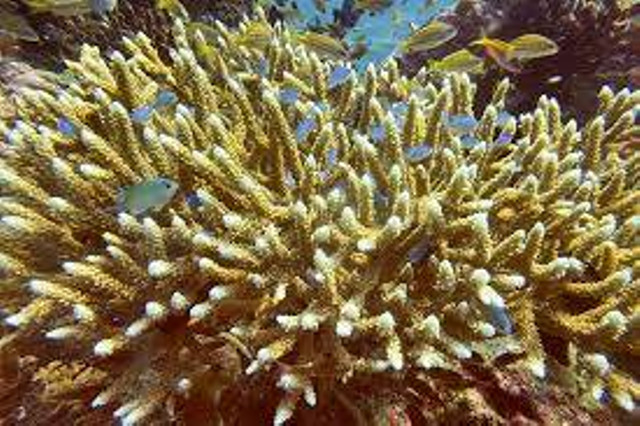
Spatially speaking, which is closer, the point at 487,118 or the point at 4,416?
the point at 4,416

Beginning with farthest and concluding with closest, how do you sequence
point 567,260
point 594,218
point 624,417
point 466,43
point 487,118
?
point 466,43 → point 487,118 → point 594,218 → point 624,417 → point 567,260

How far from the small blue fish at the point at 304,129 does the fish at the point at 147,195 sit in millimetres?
685

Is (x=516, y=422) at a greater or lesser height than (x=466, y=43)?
greater

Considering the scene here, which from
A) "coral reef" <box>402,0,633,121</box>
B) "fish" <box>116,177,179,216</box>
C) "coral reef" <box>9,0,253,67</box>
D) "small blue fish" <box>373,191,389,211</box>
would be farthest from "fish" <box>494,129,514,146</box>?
"coral reef" <box>9,0,253,67</box>

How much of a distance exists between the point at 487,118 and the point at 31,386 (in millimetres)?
2400

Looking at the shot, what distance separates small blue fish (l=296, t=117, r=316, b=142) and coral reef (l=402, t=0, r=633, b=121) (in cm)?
409

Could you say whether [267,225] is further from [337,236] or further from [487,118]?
[487,118]

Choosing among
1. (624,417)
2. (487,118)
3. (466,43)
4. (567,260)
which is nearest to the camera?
(567,260)

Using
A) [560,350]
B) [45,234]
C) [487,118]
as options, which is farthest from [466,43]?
[45,234]

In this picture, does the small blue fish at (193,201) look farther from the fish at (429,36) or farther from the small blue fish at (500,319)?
the fish at (429,36)

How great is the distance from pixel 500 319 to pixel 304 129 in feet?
4.05

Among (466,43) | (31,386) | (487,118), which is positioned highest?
(487,118)

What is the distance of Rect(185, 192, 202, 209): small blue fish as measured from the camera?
2813 mm

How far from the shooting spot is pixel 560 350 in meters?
2.85
